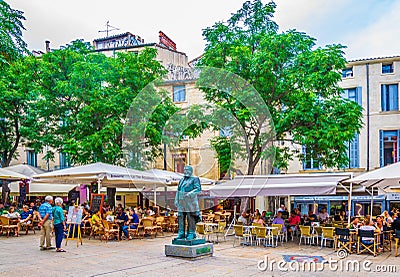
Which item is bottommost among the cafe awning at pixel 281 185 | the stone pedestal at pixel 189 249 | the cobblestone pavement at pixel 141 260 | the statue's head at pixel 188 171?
the cobblestone pavement at pixel 141 260

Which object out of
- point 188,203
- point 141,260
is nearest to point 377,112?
point 188,203

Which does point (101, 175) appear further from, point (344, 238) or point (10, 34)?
point (344, 238)

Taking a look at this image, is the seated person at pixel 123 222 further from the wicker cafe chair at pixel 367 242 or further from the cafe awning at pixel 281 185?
the wicker cafe chair at pixel 367 242

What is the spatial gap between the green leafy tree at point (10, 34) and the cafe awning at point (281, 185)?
7.40m

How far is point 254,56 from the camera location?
62.0ft

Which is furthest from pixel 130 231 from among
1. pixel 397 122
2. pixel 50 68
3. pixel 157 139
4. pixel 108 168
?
pixel 397 122

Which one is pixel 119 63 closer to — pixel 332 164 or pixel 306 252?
pixel 332 164

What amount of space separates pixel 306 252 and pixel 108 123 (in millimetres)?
11303

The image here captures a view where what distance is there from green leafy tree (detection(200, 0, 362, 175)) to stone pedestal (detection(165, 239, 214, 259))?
675 centimetres

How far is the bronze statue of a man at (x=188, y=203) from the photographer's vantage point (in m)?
11.5

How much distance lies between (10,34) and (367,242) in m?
11.2

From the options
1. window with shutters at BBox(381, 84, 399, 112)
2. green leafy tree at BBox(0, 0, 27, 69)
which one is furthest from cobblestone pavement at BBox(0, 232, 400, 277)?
window with shutters at BBox(381, 84, 399, 112)

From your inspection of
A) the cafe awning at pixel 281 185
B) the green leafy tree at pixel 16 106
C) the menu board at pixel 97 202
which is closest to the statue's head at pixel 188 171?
the cafe awning at pixel 281 185

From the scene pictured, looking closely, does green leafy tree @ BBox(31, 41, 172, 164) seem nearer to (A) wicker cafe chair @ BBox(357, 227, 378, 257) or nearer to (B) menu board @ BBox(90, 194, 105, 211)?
(B) menu board @ BBox(90, 194, 105, 211)
